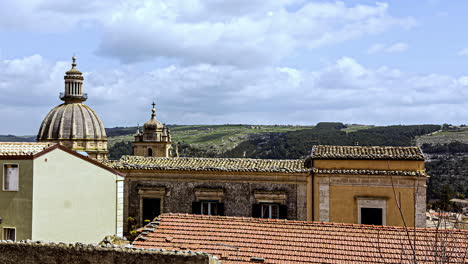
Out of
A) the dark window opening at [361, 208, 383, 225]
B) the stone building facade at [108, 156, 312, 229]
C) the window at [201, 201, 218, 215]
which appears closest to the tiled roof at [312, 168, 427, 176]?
the stone building facade at [108, 156, 312, 229]

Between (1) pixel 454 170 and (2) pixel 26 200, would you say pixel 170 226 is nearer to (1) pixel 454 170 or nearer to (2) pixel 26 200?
(2) pixel 26 200

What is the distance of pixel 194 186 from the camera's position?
19.2 meters

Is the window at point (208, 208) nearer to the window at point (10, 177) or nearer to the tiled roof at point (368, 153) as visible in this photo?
the tiled roof at point (368, 153)

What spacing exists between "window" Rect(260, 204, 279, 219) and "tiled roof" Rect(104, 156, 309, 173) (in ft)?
4.25

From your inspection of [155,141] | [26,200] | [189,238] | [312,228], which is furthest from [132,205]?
[155,141]

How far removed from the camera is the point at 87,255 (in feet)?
28.6

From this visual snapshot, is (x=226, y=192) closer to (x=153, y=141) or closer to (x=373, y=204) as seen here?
(x=373, y=204)

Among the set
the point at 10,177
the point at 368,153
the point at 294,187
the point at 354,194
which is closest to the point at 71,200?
the point at 10,177

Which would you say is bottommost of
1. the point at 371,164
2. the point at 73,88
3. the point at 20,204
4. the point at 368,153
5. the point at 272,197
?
the point at 272,197

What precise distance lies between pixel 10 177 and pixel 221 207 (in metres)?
7.56

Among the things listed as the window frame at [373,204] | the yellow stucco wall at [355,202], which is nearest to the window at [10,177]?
the yellow stucco wall at [355,202]

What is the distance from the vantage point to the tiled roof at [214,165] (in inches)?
733

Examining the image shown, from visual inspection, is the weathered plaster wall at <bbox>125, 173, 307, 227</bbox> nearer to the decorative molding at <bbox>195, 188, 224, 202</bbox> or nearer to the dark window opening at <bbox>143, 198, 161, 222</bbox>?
the decorative molding at <bbox>195, 188, 224, 202</bbox>

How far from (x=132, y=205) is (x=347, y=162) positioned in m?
8.25
